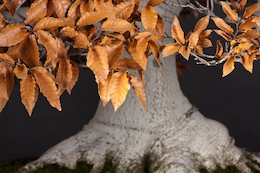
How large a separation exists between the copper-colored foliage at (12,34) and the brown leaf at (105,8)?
178mm

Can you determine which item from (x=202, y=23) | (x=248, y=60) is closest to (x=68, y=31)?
(x=202, y=23)

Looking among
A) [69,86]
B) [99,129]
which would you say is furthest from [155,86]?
[69,86]

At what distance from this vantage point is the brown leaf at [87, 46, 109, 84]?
32.1 inches

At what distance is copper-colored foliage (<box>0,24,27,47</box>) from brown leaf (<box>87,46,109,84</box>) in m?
0.15

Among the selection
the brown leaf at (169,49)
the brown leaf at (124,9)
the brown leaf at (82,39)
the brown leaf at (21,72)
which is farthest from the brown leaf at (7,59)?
the brown leaf at (169,49)

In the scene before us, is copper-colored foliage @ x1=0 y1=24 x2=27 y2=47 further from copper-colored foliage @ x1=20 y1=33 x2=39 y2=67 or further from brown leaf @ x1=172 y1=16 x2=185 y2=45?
brown leaf @ x1=172 y1=16 x2=185 y2=45

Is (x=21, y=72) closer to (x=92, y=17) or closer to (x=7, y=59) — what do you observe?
(x=7, y=59)

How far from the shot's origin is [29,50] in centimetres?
81

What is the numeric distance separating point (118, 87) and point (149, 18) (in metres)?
0.19

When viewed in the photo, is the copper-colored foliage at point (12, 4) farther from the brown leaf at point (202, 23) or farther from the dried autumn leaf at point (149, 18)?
the brown leaf at point (202, 23)

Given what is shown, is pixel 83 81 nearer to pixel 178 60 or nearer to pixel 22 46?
pixel 178 60

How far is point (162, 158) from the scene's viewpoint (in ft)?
5.85

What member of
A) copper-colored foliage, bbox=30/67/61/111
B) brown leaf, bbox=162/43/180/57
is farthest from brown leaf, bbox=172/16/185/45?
copper-colored foliage, bbox=30/67/61/111

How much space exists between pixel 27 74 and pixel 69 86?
177 mm
